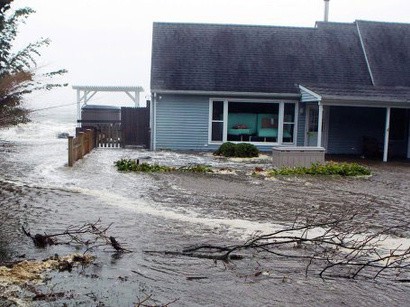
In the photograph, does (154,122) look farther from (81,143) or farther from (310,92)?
(310,92)

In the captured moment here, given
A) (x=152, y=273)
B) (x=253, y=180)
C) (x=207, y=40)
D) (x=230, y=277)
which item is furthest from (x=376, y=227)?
(x=207, y=40)

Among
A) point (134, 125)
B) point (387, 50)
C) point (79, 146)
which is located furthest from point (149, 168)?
point (387, 50)

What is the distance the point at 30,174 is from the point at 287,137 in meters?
12.3

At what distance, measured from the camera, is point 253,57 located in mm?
22578

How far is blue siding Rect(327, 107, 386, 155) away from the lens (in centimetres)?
2184

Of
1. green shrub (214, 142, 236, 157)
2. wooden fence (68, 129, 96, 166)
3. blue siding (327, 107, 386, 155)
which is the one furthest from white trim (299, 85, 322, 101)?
wooden fence (68, 129, 96, 166)

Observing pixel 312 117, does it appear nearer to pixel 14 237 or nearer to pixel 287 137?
pixel 287 137

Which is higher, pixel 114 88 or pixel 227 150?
pixel 114 88

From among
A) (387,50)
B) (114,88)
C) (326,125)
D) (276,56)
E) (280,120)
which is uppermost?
(387,50)

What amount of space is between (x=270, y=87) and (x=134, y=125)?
20.6 feet

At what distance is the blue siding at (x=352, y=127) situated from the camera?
21844 millimetres

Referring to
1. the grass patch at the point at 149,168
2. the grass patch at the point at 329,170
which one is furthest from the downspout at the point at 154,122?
the grass patch at the point at 329,170

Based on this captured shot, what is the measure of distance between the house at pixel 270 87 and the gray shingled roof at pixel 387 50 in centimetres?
6

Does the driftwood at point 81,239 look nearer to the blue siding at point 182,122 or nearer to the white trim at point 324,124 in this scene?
the blue siding at point 182,122
